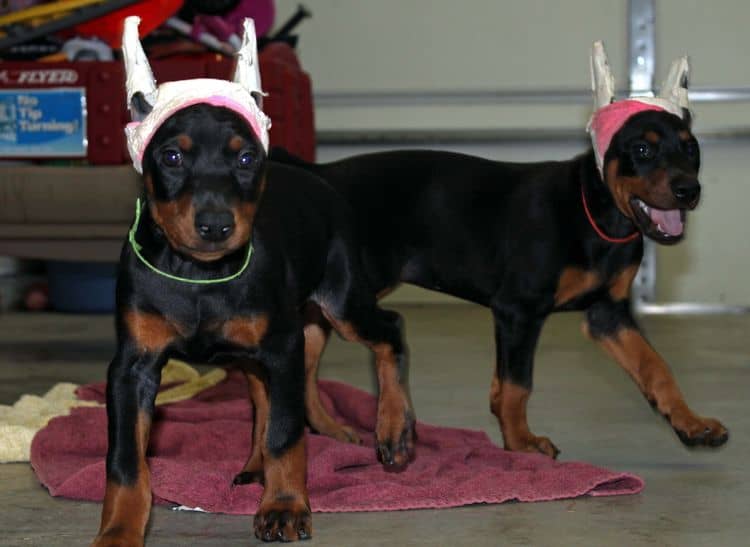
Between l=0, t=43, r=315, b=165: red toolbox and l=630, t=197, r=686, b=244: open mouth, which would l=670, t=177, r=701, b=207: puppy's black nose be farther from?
l=0, t=43, r=315, b=165: red toolbox

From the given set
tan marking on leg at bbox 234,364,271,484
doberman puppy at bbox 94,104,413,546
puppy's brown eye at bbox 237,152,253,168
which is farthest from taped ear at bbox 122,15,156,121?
tan marking on leg at bbox 234,364,271,484

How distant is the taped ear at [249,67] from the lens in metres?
3.14

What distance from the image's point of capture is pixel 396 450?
11.5 feet

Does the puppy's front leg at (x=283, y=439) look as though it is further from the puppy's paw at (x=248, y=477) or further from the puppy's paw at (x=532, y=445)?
the puppy's paw at (x=532, y=445)

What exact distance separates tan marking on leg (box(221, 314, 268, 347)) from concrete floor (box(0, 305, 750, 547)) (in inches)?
17.9

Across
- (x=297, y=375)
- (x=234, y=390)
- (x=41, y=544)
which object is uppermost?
(x=297, y=375)

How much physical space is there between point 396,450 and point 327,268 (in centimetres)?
52

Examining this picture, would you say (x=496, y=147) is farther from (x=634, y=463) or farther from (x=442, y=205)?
(x=634, y=463)

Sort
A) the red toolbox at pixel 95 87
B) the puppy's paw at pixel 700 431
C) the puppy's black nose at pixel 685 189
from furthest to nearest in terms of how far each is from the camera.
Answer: the red toolbox at pixel 95 87, the puppy's black nose at pixel 685 189, the puppy's paw at pixel 700 431

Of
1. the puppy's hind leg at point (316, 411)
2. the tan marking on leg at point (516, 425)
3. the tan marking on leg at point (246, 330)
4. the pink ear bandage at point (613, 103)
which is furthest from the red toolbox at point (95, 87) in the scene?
the tan marking on leg at point (246, 330)

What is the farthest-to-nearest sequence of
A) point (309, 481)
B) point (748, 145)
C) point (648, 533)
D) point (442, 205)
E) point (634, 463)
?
point (748, 145) → point (442, 205) → point (634, 463) → point (309, 481) → point (648, 533)

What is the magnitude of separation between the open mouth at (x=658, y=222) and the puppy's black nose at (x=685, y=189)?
0.12m

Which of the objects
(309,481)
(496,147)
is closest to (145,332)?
(309,481)

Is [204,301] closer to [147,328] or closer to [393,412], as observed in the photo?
[147,328]
